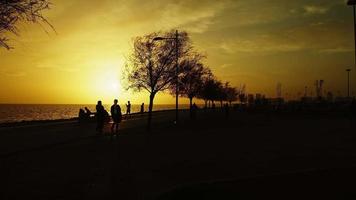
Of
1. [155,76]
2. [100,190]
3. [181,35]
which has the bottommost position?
[100,190]

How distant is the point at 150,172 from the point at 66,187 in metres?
2.39

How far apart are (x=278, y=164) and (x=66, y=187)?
5754 millimetres

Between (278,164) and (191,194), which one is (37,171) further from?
(278,164)

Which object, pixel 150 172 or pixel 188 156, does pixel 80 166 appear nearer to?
Answer: pixel 150 172

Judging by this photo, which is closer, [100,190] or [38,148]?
[100,190]

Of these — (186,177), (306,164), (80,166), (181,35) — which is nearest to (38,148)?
(80,166)

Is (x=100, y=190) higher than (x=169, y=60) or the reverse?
the reverse

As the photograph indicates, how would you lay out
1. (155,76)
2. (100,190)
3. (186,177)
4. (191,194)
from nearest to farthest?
(191,194) < (100,190) < (186,177) < (155,76)

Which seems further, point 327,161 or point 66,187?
point 327,161

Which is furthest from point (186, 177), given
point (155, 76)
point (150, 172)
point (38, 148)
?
point (155, 76)

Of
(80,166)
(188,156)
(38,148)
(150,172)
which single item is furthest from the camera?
(38,148)

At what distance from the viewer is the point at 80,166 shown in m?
11.2

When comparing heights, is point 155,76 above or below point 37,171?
above

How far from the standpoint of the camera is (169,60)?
30984 millimetres
